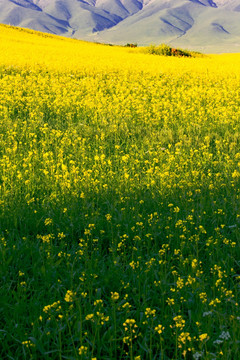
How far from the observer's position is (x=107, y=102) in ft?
31.5

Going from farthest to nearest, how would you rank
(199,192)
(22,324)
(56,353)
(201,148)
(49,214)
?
(201,148) < (199,192) < (49,214) < (22,324) < (56,353)

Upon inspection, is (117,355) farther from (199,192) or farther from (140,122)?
(140,122)

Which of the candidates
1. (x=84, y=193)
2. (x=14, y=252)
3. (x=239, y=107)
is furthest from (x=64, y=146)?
(x=239, y=107)

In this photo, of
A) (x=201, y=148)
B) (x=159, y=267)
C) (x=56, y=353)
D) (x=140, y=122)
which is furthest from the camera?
(x=140, y=122)

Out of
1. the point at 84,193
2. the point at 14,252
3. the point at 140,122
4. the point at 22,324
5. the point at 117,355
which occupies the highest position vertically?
the point at 140,122

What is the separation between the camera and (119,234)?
3.81 meters

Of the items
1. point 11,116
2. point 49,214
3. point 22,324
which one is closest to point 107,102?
point 11,116

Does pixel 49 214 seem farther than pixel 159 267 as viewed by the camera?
Yes

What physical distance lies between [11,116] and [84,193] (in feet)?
14.9

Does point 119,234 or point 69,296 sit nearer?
point 69,296

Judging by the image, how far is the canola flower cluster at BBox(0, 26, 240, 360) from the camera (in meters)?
2.49

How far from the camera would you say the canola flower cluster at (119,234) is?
2494 mm

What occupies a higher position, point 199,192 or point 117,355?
point 199,192

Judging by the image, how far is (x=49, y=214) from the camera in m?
4.05
